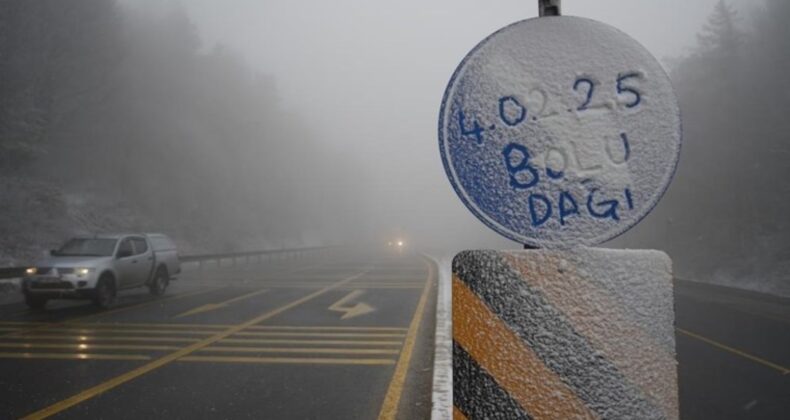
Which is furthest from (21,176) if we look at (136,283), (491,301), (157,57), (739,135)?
Answer: (739,135)

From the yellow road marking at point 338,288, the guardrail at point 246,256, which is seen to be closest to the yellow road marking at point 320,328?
the yellow road marking at point 338,288

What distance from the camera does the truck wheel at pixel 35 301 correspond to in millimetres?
11784

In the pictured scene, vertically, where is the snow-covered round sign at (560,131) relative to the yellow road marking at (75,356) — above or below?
above

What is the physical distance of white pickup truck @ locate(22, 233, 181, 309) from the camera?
38.6 feet

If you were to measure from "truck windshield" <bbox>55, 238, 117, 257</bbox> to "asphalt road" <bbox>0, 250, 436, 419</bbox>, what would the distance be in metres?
1.38

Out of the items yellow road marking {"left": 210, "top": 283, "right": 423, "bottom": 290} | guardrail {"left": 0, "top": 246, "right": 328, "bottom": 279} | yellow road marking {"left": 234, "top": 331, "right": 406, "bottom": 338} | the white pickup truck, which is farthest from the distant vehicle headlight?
yellow road marking {"left": 210, "top": 283, "right": 423, "bottom": 290}

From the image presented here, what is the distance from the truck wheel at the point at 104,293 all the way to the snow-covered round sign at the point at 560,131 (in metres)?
13.0

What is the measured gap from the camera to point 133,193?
1531 inches

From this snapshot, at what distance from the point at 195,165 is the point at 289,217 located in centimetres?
3021

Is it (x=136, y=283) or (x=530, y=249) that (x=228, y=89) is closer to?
(x=136, y=283)

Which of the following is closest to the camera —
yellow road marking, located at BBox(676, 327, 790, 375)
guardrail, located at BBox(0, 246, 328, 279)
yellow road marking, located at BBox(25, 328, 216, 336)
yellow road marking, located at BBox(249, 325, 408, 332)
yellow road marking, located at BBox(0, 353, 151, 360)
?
yellow road marking, located at BBox(676, 327, 790, 375)

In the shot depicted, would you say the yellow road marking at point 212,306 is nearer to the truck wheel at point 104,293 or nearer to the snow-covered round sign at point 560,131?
the truck wheel at point 104,293

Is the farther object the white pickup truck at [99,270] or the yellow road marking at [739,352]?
the white pickup truck at [99,270]

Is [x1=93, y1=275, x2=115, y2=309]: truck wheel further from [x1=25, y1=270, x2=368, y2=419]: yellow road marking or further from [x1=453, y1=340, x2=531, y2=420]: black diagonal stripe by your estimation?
[x1=453, y1=340, x2=531, y2=420]: black diagonal stripe
